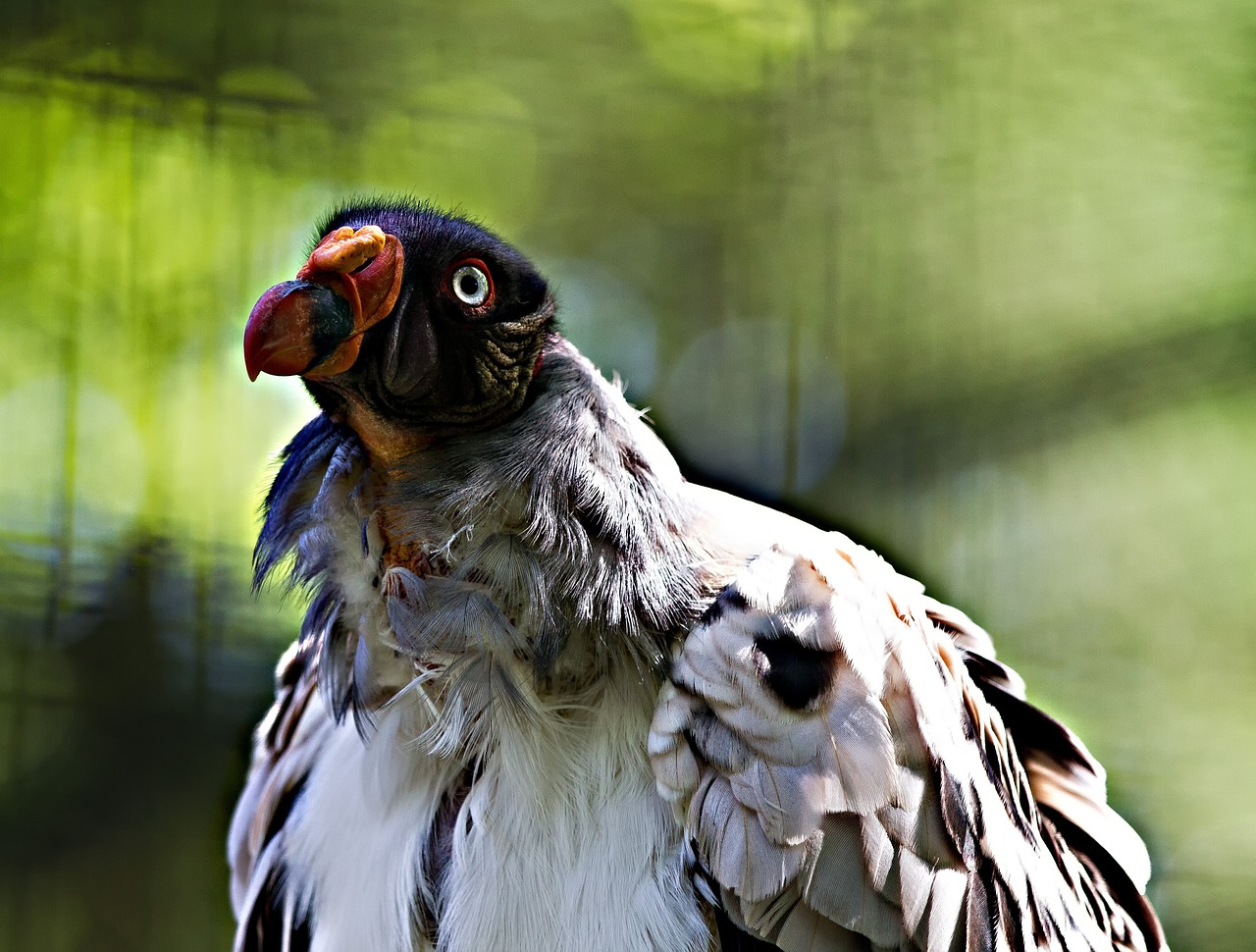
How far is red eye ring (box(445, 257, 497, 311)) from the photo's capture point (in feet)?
4.43

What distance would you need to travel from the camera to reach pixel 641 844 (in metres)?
1.26

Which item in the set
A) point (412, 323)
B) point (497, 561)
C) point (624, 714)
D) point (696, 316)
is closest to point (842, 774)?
point (624, 714)

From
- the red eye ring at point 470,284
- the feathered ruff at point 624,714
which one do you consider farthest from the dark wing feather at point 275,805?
the red eye ring at point 470,284

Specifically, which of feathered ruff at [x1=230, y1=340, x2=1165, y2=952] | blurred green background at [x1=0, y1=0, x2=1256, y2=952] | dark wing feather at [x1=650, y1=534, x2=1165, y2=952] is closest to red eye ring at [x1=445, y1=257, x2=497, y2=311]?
feathered ruff at [x1=230, y1=340, x2=1165, y2=952]

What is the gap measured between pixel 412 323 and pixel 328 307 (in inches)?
4.3

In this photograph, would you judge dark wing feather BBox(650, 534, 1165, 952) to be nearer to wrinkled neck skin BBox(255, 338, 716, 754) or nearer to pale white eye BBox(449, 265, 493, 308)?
wrinkled neck skin BBox(255, 338, 716, 754)

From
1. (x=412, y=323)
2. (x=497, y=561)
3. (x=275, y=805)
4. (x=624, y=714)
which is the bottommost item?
(x=275, y=805)

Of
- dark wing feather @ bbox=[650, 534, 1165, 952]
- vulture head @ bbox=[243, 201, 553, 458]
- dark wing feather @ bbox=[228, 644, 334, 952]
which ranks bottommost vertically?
dark wing feather @ bbox=[228, 644, 334, 952]

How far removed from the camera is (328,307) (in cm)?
124

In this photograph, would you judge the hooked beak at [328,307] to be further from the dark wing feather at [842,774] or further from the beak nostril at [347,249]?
the dark wing feather at [842,774]

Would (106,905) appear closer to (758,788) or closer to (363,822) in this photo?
(363,822)

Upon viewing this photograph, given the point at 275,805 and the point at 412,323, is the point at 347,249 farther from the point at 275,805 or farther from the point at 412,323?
the point at 275,805

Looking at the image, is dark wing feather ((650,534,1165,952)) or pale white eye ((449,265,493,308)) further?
pale white eye ((449,265,493,308))

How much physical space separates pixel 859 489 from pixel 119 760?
63.0 inches
